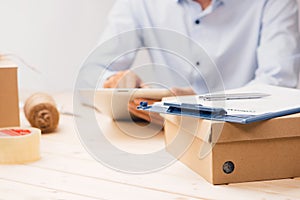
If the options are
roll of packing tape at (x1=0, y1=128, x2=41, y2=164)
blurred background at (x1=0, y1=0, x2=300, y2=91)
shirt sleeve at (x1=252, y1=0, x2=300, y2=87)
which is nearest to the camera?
roll of packing tape at (x1=0, y1=128, x2=41, y2=164)

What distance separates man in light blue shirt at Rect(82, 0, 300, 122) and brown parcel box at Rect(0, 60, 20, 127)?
475 mm

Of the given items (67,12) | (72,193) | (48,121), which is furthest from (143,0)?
(72,193)

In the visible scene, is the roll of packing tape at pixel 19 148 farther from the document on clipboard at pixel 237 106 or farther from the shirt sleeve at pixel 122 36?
the shirt sleeve at pixel 122 36

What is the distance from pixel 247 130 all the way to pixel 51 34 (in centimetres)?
142

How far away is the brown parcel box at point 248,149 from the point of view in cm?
77

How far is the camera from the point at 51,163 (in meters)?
0.91

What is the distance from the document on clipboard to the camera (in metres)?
0.78

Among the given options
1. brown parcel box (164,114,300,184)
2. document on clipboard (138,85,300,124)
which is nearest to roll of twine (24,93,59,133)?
document on clipboard (138,85,300,124)

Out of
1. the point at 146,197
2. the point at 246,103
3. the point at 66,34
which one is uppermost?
the point at 66,34

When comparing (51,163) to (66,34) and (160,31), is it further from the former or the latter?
(66,34)

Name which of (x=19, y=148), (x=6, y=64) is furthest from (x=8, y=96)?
(x=19, y=148)

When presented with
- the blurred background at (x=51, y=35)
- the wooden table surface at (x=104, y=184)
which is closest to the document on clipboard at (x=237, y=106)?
the wooden table surface at (x=104, y=184)

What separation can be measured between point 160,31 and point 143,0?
0.12 m

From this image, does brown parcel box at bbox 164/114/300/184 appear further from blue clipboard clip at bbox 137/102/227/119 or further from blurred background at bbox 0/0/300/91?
blurred background at bbox 0/0/300/91
